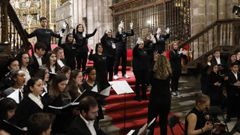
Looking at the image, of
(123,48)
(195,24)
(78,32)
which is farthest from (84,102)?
(195,24)

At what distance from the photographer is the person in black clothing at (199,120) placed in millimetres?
4566

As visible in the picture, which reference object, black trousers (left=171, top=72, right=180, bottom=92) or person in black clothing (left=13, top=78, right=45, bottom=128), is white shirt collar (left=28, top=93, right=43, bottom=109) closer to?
person in black clothing (left=13, top=78, right=45, bottom=128)

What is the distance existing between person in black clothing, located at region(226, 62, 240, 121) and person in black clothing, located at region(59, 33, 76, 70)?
151 inches

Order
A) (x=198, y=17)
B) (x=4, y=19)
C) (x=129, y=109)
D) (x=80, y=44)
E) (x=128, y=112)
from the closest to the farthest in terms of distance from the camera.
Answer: (x=4, y=19) < (x=128, y=112) < (x=129, y=109) < (x=80, y=44) < (x=198, y=17)

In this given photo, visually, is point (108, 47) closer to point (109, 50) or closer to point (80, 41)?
point (109, 50)

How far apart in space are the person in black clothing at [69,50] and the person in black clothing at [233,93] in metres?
3.84

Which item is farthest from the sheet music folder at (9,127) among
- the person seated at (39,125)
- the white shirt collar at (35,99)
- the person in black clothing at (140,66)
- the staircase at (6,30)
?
the person in black clothing at (140,66)

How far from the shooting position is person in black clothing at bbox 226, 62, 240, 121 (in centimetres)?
827

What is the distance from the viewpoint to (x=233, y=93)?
845 centimetres

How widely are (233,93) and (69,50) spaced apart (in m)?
4.12

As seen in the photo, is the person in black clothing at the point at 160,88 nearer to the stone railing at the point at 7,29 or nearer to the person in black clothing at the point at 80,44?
the stone railing at the point at 7,29

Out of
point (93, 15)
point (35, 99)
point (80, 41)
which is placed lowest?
point (35, 99)

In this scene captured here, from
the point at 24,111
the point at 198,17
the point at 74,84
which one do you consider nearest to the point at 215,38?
the point at 198,17

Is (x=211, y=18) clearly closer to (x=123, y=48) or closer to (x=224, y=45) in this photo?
(x=224, y=45)
